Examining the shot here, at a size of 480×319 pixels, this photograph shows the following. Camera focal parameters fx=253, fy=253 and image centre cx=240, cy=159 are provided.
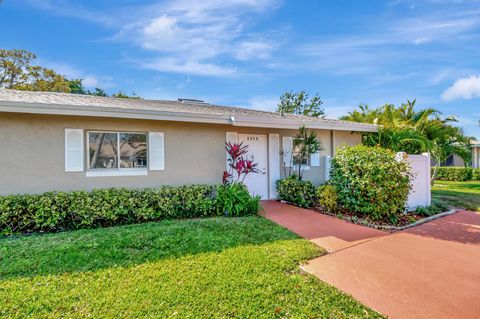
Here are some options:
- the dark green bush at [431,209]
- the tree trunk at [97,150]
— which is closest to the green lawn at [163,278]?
the tree trunk at [97,150]

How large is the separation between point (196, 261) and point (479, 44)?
13.4 meters

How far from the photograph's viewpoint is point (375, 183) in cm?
657

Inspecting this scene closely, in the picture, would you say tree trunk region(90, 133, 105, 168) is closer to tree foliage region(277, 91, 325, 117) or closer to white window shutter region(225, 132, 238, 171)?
white window shutter region(225, 132, 238, 171)

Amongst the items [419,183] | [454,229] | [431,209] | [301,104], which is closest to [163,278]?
[454,229]

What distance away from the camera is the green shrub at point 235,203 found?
276 inches

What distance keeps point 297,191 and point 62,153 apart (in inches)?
269

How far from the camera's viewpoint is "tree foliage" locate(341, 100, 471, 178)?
1023 cm

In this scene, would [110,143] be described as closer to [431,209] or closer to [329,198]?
[329,198]

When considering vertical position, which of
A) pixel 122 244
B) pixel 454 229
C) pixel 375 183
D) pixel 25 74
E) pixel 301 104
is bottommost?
pixel 454 229

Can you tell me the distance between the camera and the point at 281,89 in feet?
86.3

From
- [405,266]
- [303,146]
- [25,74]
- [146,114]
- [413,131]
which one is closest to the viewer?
[405,266]

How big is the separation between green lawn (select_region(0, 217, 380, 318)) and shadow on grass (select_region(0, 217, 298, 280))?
0.02 metres

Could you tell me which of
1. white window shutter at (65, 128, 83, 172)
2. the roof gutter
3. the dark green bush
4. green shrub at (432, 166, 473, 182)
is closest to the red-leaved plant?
the roof gutter

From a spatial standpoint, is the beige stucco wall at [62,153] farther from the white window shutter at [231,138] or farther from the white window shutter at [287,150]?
the white window shutter at [287,150]
